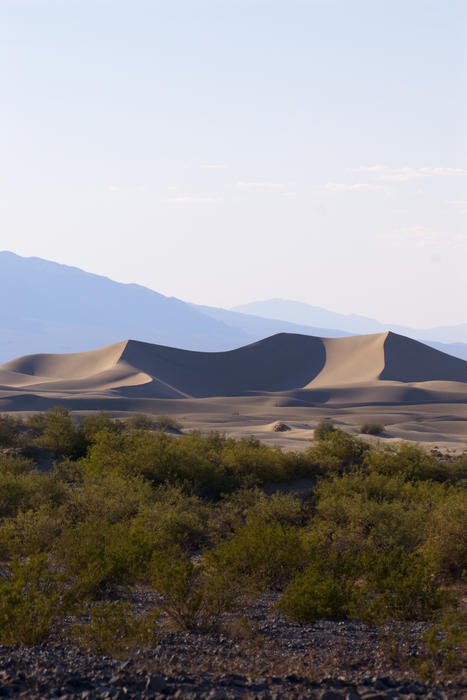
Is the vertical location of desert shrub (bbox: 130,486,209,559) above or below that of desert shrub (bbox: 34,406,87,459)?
below

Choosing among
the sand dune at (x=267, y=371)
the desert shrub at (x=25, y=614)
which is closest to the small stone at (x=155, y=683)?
the desert shrub at (x=25, y=614)

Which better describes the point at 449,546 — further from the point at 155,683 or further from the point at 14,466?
the point at 14,466

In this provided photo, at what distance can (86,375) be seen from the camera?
320 ft

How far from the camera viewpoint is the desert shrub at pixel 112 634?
7.27m

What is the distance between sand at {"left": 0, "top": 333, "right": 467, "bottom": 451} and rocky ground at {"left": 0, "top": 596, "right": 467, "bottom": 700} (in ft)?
116

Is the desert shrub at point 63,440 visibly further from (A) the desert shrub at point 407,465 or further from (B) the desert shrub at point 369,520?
(B) the desert shrub at point 369,520

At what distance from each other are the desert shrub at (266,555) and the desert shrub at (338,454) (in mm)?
9999

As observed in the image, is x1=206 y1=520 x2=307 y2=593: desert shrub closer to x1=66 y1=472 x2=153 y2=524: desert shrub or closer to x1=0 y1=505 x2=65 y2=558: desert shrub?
x1=0 y1=505 x2=65 y2=558: desert shrub

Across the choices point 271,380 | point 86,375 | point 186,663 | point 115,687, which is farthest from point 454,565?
point 86,375

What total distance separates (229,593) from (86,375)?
90.7m

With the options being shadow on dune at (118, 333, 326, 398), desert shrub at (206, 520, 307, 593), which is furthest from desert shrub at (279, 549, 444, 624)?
shadow on dune at (118, 333, 326, 398)

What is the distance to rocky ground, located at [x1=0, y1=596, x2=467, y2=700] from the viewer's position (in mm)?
6328

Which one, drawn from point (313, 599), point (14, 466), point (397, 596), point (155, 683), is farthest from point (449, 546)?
point (14, 466)

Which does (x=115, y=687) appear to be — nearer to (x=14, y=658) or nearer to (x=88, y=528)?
(x=14, y=658)
